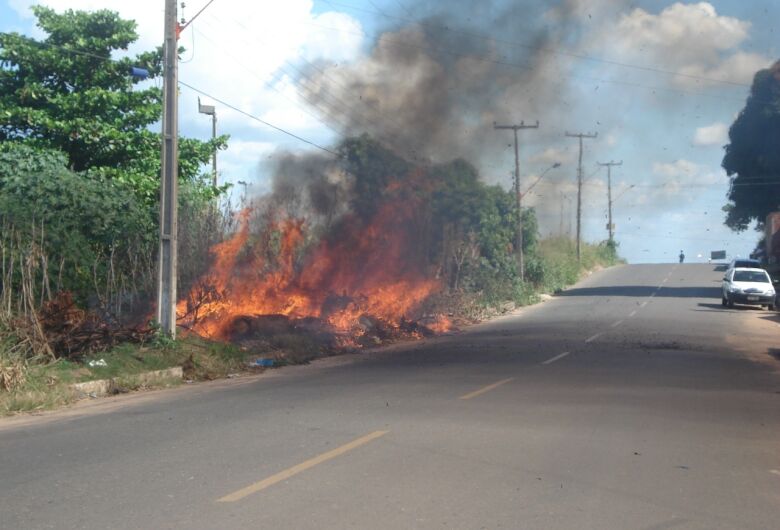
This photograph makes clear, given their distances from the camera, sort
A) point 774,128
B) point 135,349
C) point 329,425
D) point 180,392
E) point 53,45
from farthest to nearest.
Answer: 1. point 774,128
2. point 53,45
3. point 135,349
4. point 180,392
5. point 329,425

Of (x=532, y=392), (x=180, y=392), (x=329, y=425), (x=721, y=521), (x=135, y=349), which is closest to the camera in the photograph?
(x=721, y=521)

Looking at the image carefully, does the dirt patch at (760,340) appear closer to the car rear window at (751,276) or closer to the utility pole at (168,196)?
the car rear window at (751,276)

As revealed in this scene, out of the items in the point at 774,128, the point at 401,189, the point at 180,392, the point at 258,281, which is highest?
the point at 774,128

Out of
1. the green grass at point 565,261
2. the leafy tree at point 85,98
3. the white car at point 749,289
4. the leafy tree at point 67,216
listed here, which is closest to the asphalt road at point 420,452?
the leafy tree at point 67,216

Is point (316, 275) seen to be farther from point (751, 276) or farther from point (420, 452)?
point (751, 276)

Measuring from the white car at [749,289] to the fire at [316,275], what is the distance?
14.2 metres

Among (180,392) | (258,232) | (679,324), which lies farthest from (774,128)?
(180,392)

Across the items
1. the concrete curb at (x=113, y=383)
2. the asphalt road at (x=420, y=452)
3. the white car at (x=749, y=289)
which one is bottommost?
the concrete curb at (x=113, y=383)

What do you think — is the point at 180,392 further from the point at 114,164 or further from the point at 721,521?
the point at 114,164

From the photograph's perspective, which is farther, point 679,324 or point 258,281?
point 679,324

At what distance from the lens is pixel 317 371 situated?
15531 millimetres

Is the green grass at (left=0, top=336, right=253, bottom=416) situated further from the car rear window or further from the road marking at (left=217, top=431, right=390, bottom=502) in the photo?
the car rear window

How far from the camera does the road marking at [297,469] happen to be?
20.4 feet

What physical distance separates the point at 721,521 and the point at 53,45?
19645 millimetres
